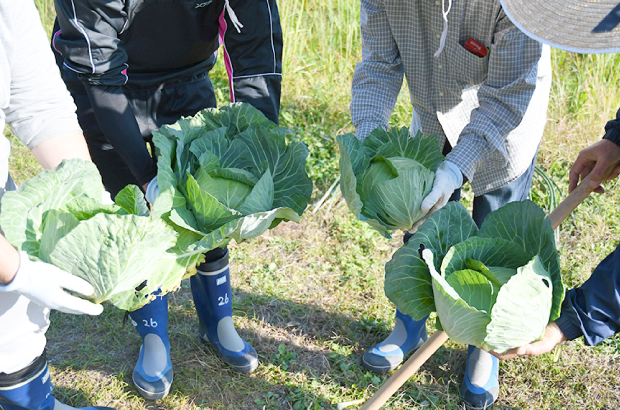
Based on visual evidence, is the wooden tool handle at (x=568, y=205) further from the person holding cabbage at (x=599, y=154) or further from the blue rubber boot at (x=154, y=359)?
the blue rubber boot at (x=154, y=359)

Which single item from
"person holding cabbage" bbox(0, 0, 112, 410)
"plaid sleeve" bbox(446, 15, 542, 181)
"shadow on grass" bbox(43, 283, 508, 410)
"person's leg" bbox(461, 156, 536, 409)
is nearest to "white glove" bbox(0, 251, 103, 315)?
"person holding cabbage" bbox(0, 0, 112, 410)

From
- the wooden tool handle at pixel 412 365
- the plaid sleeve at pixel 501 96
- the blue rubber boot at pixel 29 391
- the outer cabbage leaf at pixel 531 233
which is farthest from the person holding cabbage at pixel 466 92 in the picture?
the blue rubber boot at pixel 29 391

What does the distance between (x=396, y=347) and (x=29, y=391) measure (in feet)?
6.29

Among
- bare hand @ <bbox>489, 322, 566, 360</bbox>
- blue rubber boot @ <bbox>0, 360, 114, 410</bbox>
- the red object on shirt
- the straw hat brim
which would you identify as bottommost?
blue rubber boot @ <bbox>0, 360, 114, 410</bbox>

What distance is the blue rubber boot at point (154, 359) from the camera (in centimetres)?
266

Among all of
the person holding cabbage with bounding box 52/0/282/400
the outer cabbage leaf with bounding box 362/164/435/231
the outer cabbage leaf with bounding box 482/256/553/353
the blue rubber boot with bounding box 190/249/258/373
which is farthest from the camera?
the blue rubber boot with bounding box 190/249/258/373

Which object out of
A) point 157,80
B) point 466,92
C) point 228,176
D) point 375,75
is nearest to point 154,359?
point 228,176

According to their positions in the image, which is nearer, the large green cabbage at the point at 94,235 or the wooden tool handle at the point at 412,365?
the large green cabbage at the point at 94,235

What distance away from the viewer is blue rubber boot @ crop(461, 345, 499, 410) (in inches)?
106

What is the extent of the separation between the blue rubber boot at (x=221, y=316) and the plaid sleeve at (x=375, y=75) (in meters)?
1.07

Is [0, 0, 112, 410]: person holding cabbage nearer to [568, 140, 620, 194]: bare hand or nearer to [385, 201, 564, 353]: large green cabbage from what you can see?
[385, 201, 564, 353]: large green cabbage

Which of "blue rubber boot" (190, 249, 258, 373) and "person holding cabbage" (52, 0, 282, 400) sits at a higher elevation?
"person holding cabbage" (52, 0, 282, 400)

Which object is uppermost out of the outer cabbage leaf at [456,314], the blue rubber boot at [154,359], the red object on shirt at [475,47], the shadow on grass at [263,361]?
the red object on shirt at [475,47]

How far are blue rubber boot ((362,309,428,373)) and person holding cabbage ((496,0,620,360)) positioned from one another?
1172mm
